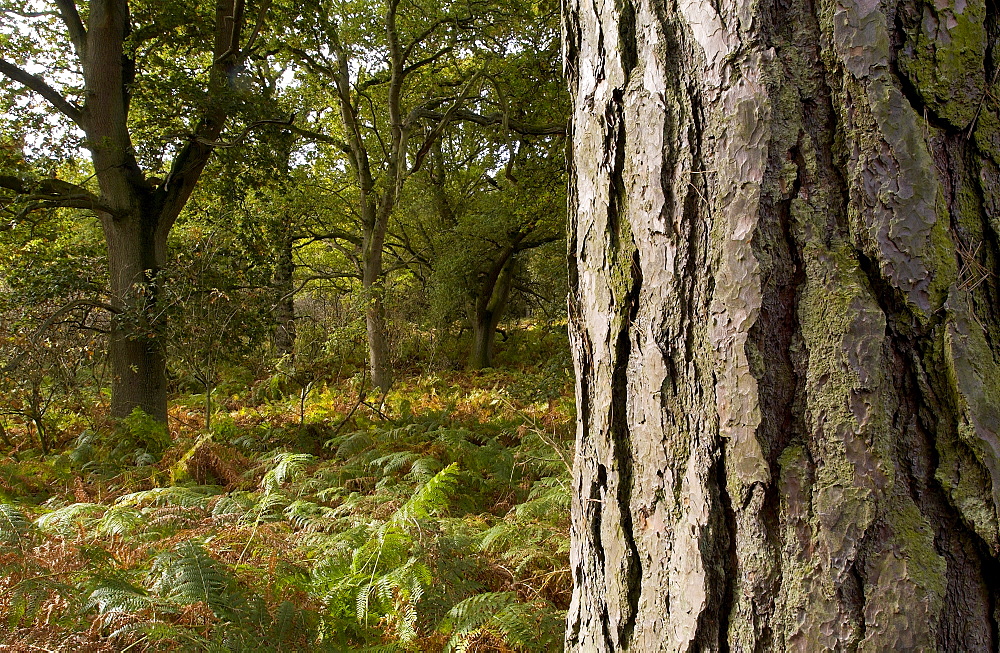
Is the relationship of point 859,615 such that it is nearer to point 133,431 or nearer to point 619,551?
point 619,551

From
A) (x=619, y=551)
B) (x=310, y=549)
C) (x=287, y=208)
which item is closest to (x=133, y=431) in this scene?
(x=310, y=549)

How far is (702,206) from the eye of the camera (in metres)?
1.03

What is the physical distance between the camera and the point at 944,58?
94cm

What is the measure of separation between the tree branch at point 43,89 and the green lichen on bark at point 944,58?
9.40m

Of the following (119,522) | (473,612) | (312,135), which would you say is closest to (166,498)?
(119,522)

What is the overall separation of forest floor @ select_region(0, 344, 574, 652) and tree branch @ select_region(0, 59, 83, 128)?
4356 millimetres

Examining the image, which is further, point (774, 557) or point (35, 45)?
point (35, 45)

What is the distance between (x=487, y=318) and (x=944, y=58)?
1374 cm

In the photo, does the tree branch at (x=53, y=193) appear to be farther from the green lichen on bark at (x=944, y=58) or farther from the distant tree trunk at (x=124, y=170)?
the green lichen on bark at (x=944, y=58)

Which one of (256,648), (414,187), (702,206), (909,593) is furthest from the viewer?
(414,187)

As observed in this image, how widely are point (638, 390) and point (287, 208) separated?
36.9ft

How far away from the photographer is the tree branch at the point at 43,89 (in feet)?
24.2

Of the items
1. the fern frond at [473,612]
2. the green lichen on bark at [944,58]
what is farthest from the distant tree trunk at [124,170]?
the green lichen on bark at [944,58]

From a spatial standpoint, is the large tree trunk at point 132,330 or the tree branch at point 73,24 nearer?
the large tree trunk at point 132,330
